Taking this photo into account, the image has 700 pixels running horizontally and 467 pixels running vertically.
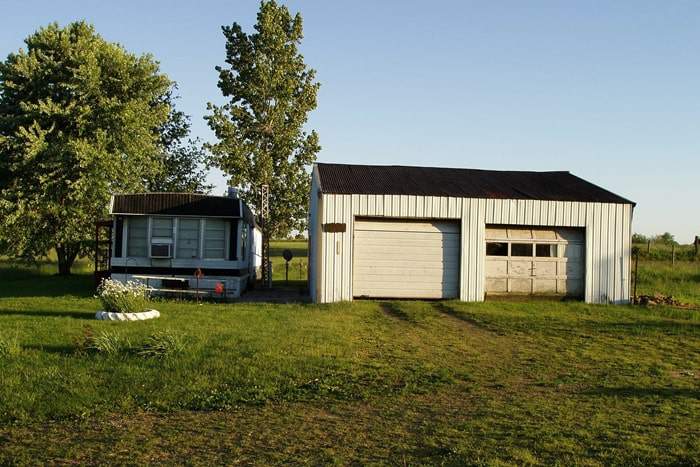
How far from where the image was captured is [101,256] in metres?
A: 29.5

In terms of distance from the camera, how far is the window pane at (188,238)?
20.2m

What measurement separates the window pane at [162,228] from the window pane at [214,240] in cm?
114

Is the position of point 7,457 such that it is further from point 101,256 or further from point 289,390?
point 101,256

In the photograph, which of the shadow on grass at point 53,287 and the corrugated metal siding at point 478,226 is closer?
the corrugated metal siding at point 478,226

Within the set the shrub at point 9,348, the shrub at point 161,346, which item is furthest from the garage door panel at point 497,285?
the shrub at point 9,348

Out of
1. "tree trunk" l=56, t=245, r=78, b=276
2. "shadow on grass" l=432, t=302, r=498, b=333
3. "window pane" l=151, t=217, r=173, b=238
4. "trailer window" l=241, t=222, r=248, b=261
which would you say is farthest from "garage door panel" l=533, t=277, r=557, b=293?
"tree trunk" l=56, t=245, r=78, b=276

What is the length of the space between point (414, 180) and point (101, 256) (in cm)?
1627

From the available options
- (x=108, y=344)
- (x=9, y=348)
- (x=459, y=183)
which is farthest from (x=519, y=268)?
(x=9, y=348)

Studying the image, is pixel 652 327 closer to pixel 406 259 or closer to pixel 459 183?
pixel 406 259

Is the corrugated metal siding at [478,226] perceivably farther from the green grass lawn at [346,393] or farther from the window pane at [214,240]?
the green grass lawn at [346,393]

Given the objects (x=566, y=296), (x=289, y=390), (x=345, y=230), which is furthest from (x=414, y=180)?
(x=289, y=390)

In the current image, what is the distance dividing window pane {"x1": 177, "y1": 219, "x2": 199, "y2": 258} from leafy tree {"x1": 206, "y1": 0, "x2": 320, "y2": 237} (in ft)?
44.6

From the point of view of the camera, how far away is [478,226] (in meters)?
19.5

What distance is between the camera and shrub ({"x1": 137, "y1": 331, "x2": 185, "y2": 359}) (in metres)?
9.76
